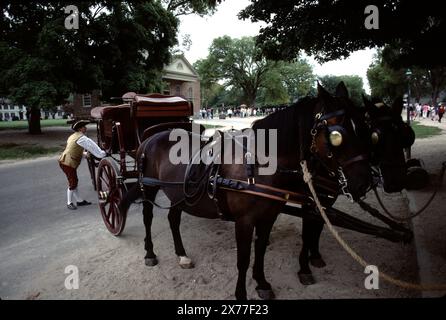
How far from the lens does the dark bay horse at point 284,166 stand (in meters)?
2.39

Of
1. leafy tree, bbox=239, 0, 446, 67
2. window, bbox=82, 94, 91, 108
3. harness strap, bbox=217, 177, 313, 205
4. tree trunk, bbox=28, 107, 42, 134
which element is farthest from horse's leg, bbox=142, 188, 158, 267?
window, bbox=82, 94, 91, 108

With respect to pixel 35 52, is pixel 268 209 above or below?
below

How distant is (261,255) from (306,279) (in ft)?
2.29

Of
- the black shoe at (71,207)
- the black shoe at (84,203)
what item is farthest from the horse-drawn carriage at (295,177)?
the black shoe at (84,203)

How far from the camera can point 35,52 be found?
670 inches

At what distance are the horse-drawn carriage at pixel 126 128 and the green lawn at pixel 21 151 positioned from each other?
417 inches

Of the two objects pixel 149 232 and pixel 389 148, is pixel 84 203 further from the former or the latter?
pixel 389 148

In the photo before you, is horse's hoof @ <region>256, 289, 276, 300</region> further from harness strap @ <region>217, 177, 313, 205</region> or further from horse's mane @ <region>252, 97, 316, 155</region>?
horse's mane @ <region>252, 97, 316, 155</region>

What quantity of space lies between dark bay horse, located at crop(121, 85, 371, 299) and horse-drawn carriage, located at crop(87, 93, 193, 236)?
1.36 metres

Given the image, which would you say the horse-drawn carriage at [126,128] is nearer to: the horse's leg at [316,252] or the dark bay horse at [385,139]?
the horse's leg at [316,252]

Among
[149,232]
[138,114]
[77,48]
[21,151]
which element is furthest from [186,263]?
[77,48]

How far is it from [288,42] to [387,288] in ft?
18.0

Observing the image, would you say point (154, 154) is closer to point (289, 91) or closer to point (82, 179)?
point (82, 179)
